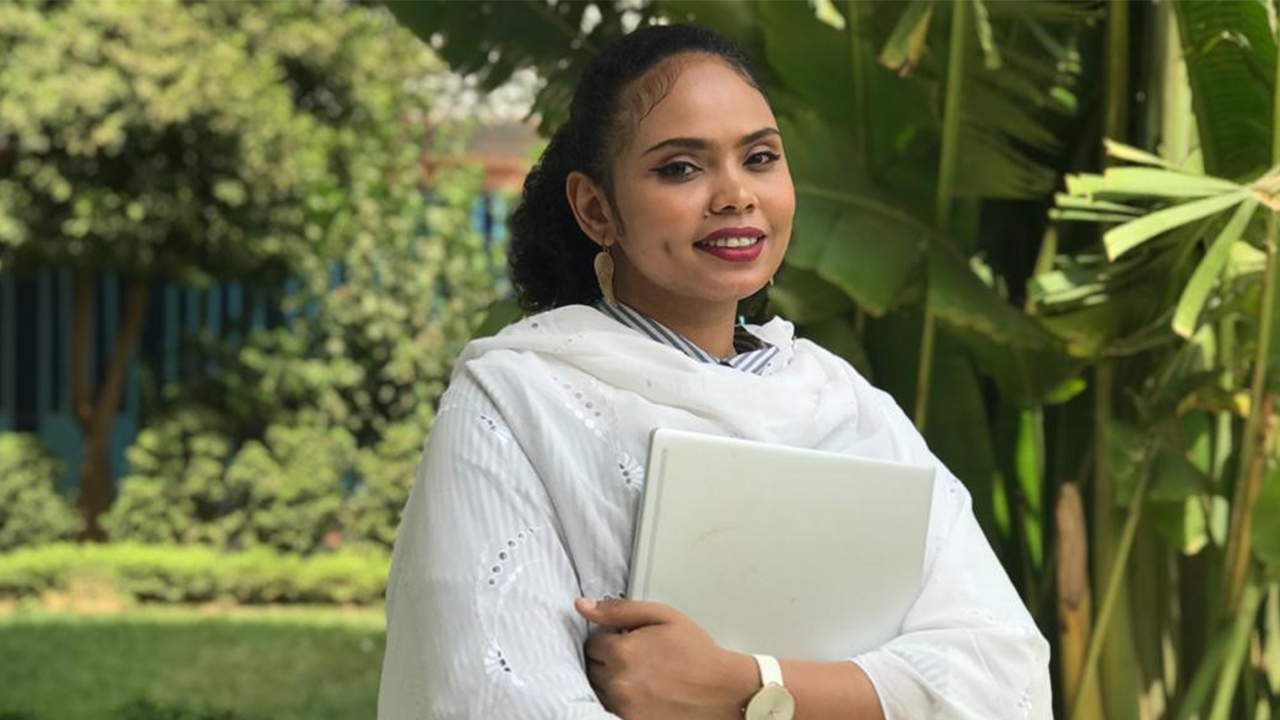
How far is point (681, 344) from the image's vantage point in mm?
1750

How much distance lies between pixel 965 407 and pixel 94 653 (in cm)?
526

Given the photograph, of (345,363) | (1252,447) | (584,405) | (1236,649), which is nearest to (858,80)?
(1252,447)

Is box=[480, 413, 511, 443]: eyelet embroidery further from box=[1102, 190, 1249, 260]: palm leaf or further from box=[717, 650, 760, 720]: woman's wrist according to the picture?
box=[1102, 190, 1249, 260]: palm leaf

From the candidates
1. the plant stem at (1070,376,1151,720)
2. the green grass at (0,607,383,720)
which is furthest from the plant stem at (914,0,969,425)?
the green grass at (0,607,383,720)

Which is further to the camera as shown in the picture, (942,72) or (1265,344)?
(942,72)

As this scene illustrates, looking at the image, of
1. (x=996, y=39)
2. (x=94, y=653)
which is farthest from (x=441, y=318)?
(x=996, y=39)

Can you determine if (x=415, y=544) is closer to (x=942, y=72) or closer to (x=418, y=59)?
(x=942, y=72)

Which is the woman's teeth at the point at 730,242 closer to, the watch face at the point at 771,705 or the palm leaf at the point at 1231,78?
the watch face at the point at 771,705

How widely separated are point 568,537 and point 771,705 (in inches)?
8.9

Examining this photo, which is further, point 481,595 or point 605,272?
point 605,272

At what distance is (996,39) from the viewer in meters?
3.86

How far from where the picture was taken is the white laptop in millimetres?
1548

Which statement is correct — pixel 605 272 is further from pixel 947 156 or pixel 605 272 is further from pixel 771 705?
pixel 947 156

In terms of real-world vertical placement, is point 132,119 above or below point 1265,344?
above
